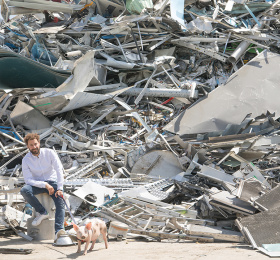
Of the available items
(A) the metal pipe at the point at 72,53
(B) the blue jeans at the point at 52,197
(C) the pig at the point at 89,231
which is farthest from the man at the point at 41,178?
(A) the metal pipe at the point at 72,53

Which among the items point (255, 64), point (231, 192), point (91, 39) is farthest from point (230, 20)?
point (231, 192)

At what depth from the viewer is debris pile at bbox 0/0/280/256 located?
26.4 ft

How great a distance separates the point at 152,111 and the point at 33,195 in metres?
5.18

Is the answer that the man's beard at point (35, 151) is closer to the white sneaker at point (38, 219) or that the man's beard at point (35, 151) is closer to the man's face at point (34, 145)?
the man's face at point (34, 145)

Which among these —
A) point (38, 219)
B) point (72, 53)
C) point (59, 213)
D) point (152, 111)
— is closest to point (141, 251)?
point (59, 213)

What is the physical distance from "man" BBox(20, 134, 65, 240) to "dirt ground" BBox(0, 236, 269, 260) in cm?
36

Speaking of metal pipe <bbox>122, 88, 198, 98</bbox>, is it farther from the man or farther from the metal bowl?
the metal bowl

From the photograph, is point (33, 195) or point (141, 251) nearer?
point (141, 251)

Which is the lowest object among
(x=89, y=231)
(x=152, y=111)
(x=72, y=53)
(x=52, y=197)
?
(x=152, y=111)

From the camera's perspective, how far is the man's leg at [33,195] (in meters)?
6.86

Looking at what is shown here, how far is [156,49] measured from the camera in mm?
12891

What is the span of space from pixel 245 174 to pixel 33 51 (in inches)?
238

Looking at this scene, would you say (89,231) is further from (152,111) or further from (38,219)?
(152,111)

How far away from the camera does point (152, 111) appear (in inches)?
460
